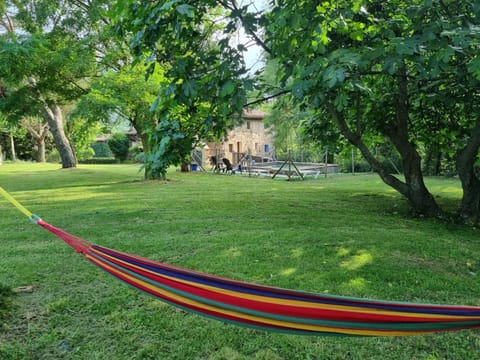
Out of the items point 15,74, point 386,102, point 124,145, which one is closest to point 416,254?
point 386,102

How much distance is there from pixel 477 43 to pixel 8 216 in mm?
5855

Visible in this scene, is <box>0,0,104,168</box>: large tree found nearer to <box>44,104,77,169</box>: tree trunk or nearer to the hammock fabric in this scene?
<box>44,104,77,169</box>: tree trunk

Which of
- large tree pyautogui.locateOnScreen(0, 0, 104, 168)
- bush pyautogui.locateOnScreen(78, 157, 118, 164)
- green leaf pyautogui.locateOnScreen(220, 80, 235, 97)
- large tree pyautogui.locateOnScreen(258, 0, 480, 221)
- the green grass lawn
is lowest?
the green grass lawn

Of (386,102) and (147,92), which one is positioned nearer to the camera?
(386,102)

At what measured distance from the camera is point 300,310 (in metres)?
1.20

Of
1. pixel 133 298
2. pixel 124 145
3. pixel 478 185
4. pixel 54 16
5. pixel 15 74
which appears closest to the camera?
pixel 133 298

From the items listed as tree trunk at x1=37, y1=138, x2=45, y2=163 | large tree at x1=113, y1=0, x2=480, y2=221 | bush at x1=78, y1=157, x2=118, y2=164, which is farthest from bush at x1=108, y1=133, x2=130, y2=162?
large tree at x1=113, y1=0, x2=480, y2=221

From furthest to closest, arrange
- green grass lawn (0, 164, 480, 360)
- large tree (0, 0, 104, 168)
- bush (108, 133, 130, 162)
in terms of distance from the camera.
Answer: bush (108, 133, 130, 162), large tree (0, 0, 104, 168), green grass lawn (0, 164, 480, 360)

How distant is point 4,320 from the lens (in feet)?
6.52

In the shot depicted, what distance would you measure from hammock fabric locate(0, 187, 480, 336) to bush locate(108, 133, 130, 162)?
26.6 m

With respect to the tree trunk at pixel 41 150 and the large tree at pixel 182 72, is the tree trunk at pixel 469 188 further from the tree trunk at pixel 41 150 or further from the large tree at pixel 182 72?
the tree trunk at pixel 41 150

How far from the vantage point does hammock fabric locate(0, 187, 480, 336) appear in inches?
45.1

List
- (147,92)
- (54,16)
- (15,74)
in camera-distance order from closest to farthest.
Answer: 1. (15,74)
2. (147,92)
3. (54,16)

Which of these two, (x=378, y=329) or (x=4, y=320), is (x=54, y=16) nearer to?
(x=4, y=320)
